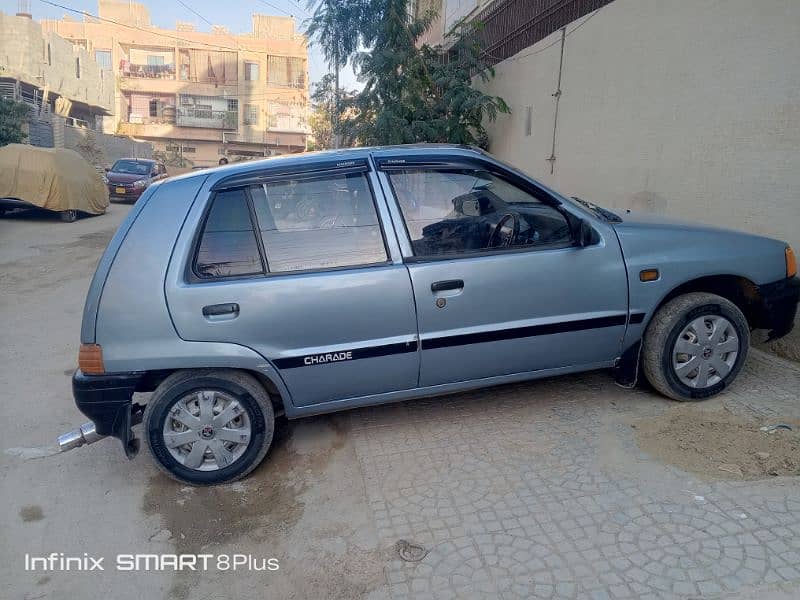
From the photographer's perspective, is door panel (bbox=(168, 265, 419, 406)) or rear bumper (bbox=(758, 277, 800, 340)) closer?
door panel (bbox=(168, 265, 419, 406))

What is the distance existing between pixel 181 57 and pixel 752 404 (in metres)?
51.5

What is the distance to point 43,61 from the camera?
30.1 meters

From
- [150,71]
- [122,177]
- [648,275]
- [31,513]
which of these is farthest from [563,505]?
[150,71]

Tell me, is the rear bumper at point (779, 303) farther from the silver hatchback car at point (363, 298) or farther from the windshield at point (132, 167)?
the windshield at point (132, 167)

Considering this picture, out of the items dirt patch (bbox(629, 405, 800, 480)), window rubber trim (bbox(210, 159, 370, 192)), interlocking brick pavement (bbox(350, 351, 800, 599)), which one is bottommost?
interlocking brick pavement (bbox(350, 351, 800, 599))

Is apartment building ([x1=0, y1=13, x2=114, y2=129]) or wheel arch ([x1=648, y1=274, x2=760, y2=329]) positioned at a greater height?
apartment building ([x1=0, y1=13, x2=114, y2=129])

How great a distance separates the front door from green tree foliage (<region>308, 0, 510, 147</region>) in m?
7.00

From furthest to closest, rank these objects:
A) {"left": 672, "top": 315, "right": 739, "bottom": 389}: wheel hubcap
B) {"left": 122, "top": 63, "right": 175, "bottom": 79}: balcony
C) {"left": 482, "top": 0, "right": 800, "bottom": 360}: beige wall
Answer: {"left": 122, "top": 63, "right": 175, "bottom": 79}: balcony < {"left": 482, "top": 0, "right": 800, "bottom": 360}: beige wall < {"left": 672, "top": 315, "right": 739, "bottom": 389}: wheel hubcap

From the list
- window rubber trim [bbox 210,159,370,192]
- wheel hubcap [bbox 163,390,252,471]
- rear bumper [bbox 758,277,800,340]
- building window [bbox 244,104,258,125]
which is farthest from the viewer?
building window [bbox 244,104,258,125]

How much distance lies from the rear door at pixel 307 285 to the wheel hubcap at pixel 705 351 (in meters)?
1.78

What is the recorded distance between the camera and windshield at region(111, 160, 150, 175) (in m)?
21.6

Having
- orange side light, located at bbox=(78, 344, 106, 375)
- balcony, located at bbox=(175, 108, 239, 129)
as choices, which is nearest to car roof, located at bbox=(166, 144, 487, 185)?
orange side light, located at bbox=(78, 344, 106, 375)

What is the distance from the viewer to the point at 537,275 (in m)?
3.65

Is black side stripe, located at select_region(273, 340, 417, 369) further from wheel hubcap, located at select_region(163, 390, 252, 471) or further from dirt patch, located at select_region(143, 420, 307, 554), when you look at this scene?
dirt patch, located at select_region(143, 420, 307, 554)
